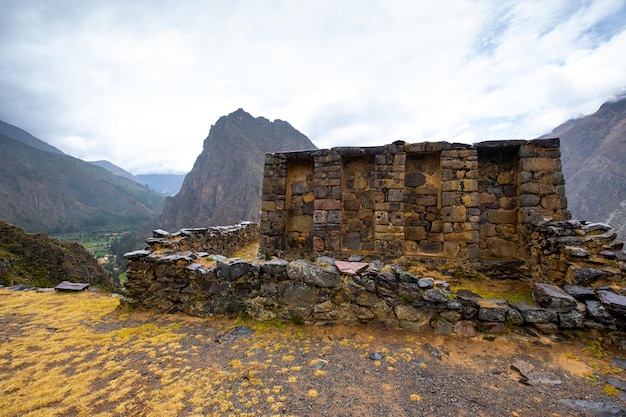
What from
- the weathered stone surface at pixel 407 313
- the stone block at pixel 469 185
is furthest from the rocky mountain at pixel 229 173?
the weathered stone surface at pixel 407 313

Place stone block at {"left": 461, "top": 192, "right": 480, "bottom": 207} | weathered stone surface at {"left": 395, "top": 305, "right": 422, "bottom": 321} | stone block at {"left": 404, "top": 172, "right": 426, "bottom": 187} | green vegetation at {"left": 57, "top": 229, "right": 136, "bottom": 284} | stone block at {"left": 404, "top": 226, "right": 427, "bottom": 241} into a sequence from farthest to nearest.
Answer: green vegetation at {"left": 57, "top": 229, "right": 136, "bottom": 284} < stone block at {"left": 404, "top": 172, "right": 426, "bottom": 187} < stone block at {"left": 404, "top": 226, "right": 427, "bottom": 241} < stone block at {"left": 461, "top": 192, "right": 480, "bottom": 207} < weathered stone surface at {"left": 395, "top": 305, "right": 422, "bottom": 321}

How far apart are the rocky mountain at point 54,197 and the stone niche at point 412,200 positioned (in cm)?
13075

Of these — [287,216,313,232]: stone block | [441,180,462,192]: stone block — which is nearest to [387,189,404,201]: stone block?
[441,180,462,192]: stone block

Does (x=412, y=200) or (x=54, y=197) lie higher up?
(x=54, y=197)

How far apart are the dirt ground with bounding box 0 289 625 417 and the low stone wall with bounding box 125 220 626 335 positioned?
11.2 inches

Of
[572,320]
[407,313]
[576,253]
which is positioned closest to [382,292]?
[407,313]

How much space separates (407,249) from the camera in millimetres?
9359

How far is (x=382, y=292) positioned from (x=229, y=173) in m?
118

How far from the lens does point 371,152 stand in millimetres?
9586

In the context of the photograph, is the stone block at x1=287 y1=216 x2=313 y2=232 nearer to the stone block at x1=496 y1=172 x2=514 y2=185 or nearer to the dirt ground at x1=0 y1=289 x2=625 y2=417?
the dirt ground at x1=0 y1=289 x2=625 y2=417

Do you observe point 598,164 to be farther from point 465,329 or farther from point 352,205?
point 465,329

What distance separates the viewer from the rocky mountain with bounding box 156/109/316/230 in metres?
106

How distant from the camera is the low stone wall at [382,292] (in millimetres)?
4691

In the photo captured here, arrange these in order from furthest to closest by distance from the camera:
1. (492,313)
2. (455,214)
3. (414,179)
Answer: (414,179)
(455,214)
(492,313)
